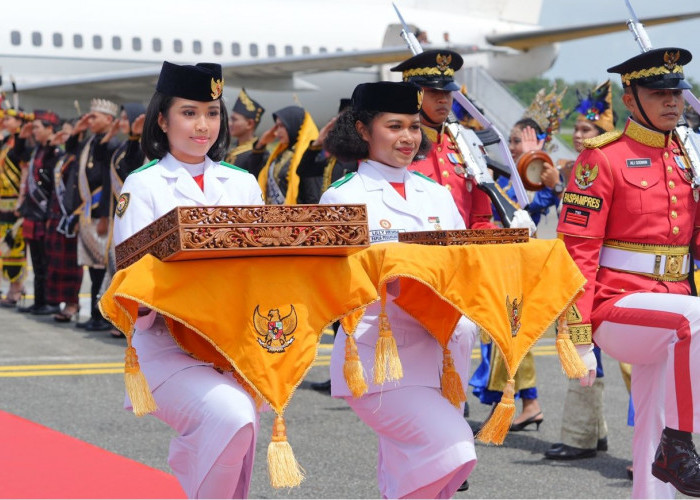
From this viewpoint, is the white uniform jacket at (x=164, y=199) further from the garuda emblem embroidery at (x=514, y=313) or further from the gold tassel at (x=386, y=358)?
the garuda emblem embroidery at (x=514, y=313)

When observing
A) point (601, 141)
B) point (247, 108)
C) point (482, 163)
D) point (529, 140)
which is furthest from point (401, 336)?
point (247, 108)

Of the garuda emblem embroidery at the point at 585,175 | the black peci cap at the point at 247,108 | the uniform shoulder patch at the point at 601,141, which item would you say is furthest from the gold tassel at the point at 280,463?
the black peci cap at the point at 247,108

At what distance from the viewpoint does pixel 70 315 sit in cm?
1192

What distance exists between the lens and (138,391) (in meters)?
3.62

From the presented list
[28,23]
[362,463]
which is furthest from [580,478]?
[28,23]

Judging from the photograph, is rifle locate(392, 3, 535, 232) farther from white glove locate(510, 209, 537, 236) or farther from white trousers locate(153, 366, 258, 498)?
white trousers locate(153, 366, 258, 498)

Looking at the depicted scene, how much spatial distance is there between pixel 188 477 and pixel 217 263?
31.4 inches

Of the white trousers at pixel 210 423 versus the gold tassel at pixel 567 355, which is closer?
the white trousers at pixel 210 423

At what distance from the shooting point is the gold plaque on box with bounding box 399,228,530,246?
155 inches

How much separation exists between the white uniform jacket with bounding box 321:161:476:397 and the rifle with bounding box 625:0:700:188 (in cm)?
112

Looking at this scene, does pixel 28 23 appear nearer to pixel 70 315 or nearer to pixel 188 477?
pixel 70 315

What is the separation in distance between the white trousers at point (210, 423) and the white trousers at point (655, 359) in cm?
168

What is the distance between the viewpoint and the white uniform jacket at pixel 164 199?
3.83m

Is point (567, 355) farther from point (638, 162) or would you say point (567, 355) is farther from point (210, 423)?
point (210, 423)
